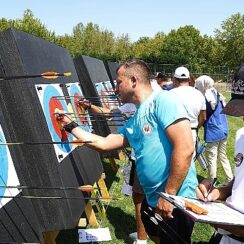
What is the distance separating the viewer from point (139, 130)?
2.42m

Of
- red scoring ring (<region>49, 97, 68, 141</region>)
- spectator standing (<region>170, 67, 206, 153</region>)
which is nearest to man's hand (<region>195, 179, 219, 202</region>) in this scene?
red scoring ring (<region>49, 97, 68, 141</region>)

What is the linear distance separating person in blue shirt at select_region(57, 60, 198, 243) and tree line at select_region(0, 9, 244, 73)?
3117 cm

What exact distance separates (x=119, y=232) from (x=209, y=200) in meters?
2.26

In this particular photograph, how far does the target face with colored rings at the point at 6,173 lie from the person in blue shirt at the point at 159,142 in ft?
1.61

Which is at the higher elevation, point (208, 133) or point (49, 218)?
point (49, 218)

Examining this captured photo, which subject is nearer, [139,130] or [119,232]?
[139,130]

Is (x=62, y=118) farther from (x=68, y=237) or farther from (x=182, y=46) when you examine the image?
(x=182, y=46)

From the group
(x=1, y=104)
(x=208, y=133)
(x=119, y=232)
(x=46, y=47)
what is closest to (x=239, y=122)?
(x=208, y=133)

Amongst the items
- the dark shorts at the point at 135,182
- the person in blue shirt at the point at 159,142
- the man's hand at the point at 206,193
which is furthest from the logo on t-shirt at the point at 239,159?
the dark shorts at the point at 135,182

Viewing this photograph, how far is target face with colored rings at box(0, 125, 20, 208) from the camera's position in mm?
2129

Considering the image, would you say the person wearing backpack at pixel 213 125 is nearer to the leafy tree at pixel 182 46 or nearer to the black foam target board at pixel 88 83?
the black foam target board at pixel 88 83

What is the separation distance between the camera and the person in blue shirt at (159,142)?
2.28 metres

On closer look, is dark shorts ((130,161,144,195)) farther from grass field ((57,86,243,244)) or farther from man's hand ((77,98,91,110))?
man's hand ((77,98,91,110))

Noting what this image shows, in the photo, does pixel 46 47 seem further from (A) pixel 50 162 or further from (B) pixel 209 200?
(B) pixel 209 200
